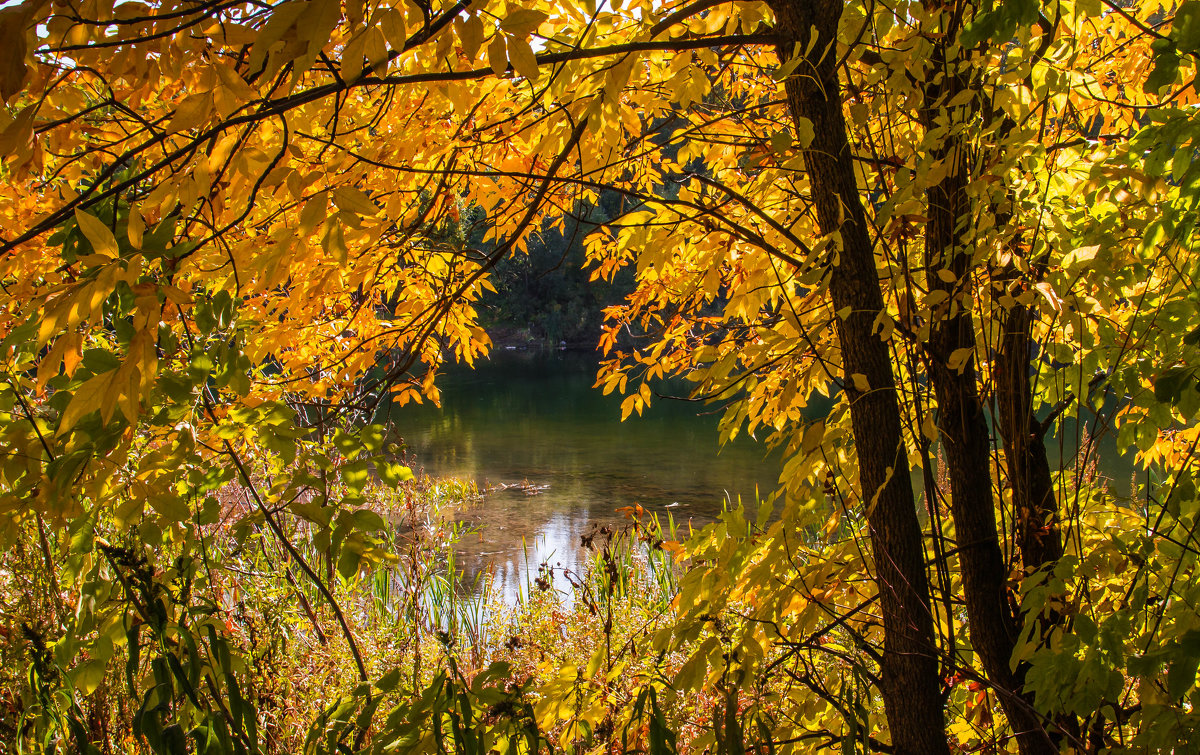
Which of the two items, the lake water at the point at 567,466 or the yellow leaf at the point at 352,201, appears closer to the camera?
the yellow leaf at the point at 352,201

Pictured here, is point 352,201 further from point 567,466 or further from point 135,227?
point 567,466

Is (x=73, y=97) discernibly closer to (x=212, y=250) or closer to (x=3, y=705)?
(x=212, y=250)

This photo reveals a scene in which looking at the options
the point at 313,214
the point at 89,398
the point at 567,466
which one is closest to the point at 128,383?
the point at 89,398

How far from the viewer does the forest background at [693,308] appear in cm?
109

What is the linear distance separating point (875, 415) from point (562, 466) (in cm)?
1045

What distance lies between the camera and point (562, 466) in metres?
12.0

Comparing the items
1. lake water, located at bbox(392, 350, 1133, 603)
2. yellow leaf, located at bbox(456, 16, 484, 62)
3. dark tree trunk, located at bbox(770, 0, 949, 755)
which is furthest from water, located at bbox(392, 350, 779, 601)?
yellow leaf, located at bbox(456, 16, 484, 62)

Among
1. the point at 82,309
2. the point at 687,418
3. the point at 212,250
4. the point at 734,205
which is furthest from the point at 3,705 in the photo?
the point at 687,418

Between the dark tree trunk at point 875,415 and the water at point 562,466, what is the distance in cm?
327

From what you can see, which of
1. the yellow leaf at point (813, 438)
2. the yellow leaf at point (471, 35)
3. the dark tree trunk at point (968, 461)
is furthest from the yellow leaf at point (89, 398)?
the dark tree trunk at point (968, 461)

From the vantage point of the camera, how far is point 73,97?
1.40 m

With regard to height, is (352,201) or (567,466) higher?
(352,201)

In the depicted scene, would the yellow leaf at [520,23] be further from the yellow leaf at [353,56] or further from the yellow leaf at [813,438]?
the yellow leaf at [813,438]

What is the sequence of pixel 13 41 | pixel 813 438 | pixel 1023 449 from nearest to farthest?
pixel 13 41 < pixel 813 438 < pixel 1023 449
